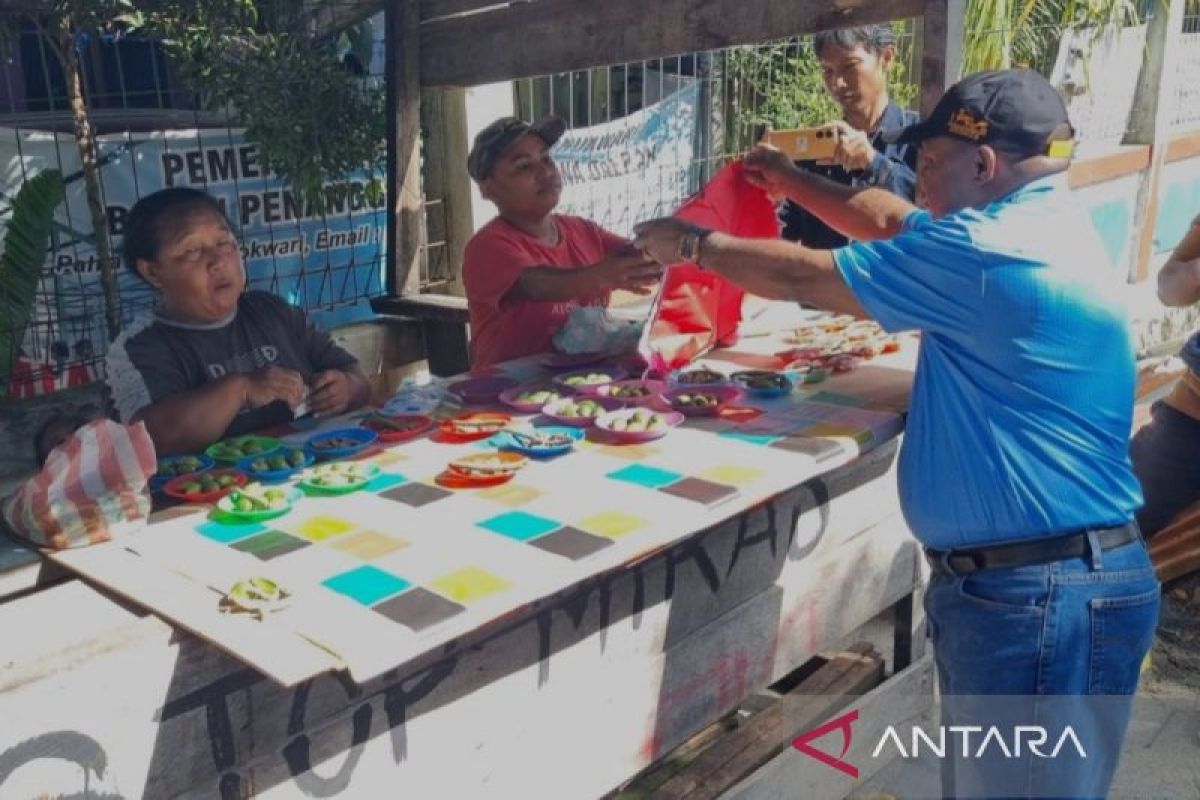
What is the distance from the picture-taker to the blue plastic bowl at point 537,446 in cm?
235

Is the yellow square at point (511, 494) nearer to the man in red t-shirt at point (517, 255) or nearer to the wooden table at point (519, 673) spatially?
the wooden table at point (519, 673)

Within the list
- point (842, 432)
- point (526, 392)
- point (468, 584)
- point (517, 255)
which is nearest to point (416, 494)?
point (468, 584)

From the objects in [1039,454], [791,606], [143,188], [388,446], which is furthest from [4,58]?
[1039,454]

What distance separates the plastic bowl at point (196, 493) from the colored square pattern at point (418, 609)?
649 mm

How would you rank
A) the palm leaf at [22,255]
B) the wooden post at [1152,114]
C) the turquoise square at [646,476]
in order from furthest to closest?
the wooden post at [1152,114] < the palm leaf at [22,255] < the turquoise square at [646,476]

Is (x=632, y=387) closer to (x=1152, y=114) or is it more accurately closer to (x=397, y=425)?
(x=397, y=425)

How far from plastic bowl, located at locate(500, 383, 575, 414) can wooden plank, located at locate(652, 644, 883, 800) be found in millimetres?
1041

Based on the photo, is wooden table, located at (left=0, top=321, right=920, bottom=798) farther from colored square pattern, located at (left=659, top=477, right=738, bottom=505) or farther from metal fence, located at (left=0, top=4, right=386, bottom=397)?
metal fence, located at (left=0, top=4, right=386, bottom=397)

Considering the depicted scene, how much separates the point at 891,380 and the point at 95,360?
302 centimetres

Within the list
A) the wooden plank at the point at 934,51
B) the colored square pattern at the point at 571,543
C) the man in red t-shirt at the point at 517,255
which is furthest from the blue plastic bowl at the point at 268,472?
the wooden plank at the point at 934,51

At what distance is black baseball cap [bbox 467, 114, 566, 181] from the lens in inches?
134

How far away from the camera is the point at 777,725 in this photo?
3.04 metres

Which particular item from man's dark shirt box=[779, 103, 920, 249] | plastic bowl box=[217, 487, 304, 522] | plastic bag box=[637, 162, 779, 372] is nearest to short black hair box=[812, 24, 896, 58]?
man's dark shirt box=[779, 103, 920, 249]

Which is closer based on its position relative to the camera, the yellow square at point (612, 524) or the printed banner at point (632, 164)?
the yellow square at point (612, 524)
